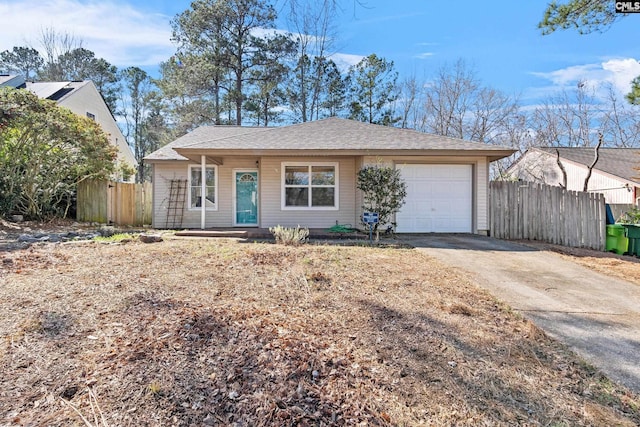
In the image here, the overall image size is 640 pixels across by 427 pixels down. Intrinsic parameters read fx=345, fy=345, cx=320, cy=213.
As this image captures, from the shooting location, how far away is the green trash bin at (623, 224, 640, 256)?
8617mm

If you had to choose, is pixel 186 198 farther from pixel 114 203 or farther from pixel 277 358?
pixel 277 358

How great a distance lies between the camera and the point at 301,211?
11.0 meters

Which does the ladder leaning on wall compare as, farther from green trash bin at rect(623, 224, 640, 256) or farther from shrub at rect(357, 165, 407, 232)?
green trash bin at rect(623, 224, 640, 256)

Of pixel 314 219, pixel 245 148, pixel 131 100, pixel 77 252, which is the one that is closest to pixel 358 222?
pixel 314 219

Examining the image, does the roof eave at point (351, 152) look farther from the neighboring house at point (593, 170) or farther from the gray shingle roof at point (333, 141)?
the neighboring house at point (593, 170)

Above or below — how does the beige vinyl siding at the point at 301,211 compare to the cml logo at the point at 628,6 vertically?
below

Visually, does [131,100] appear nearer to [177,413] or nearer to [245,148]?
[245,148]

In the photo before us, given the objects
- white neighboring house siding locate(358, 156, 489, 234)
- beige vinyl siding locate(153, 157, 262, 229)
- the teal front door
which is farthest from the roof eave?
the teal front door

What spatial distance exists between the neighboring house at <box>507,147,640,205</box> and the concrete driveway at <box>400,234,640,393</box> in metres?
14.1

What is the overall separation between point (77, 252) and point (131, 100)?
2993cm

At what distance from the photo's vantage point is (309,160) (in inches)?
430

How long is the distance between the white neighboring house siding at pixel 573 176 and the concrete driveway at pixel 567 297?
14272 millimetres

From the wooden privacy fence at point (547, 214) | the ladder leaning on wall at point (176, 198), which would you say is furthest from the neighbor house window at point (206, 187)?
the wooden privacy fence at point (547, 214)

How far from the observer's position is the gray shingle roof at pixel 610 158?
17956 mm
